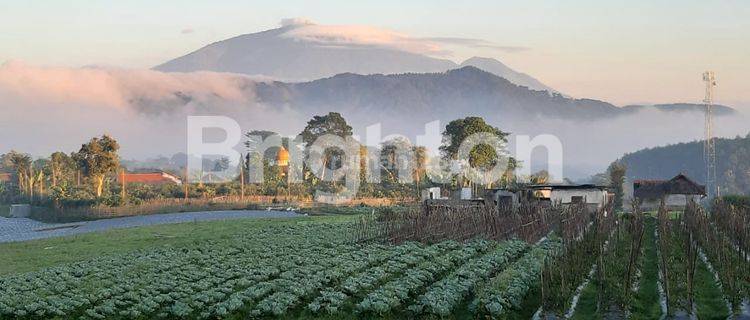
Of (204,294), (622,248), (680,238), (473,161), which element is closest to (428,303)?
(204,294)

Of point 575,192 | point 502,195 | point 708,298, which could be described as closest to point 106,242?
point 708,298

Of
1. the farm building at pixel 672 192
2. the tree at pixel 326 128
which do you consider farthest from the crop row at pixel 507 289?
the tree at pixel 326 128

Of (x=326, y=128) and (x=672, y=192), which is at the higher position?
(x=326, y=128)

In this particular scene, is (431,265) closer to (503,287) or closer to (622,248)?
(503,287)

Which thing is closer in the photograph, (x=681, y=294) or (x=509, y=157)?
(x=681, y=294)

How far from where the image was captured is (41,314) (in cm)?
2006

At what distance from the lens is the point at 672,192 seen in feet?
266

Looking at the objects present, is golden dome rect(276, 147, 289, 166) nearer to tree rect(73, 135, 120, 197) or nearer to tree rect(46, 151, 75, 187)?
tree rect(46, 151, 75, 187)

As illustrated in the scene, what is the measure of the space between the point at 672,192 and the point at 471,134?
24929mm

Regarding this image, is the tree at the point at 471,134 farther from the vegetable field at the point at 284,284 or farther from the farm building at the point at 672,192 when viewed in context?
the vegetable field at the point at 284,284

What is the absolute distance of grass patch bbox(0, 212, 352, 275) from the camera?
32.7 meters

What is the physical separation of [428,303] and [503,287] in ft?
8.39

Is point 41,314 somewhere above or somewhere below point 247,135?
below

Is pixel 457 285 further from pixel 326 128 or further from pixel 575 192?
pixel 326 128
